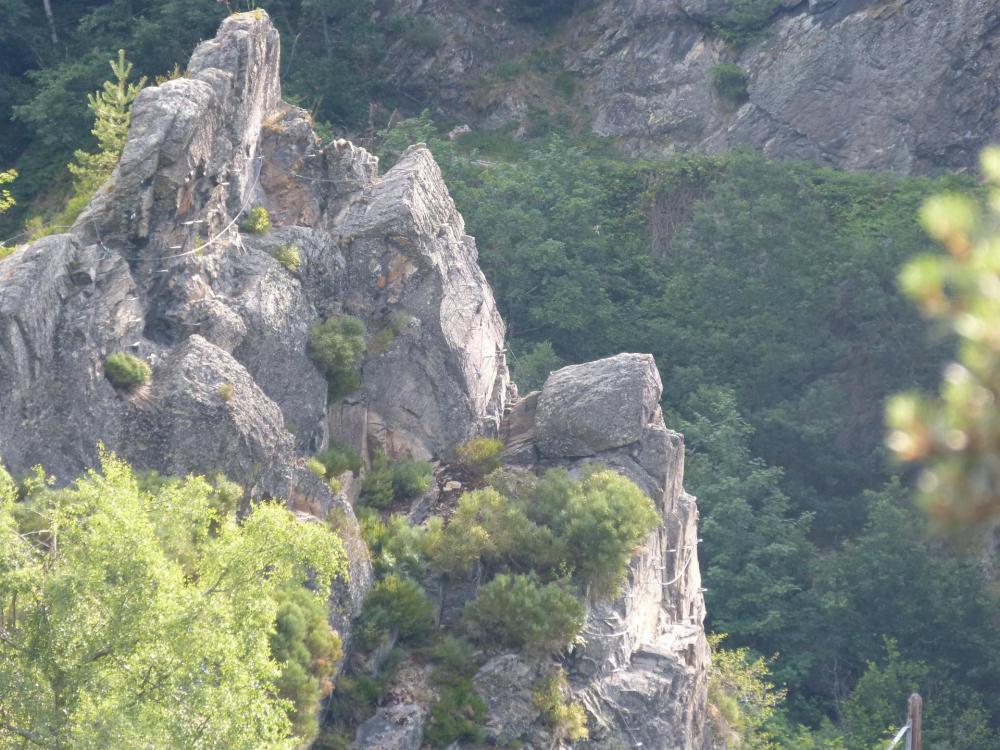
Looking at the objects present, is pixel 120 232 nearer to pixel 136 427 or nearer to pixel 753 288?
pixel 136 427

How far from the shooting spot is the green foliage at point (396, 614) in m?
23.5

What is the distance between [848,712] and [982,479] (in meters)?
35.6

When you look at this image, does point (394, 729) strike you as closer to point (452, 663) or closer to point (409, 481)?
point (452, 663)

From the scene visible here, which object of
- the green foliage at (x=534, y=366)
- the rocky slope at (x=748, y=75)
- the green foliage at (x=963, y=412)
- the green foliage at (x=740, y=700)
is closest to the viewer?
the green foliage at (x=963, y=412)

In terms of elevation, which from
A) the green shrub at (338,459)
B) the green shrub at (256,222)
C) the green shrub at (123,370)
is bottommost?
the green shrub at (338,459)

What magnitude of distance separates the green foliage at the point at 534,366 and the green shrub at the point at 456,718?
21716mm

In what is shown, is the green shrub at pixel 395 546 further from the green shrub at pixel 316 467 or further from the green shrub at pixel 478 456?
the green shrub at pixel 478 456

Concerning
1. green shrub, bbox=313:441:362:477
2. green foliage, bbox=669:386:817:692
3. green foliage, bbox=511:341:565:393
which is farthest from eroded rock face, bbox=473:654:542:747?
green foliage, bbox=511:341:565:393

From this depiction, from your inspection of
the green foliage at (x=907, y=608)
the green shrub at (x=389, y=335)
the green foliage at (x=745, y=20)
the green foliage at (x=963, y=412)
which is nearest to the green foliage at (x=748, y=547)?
the green foliage at (x=907, y=608)

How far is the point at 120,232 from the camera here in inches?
940

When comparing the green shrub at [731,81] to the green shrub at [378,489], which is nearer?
the green shrub at [378,489]

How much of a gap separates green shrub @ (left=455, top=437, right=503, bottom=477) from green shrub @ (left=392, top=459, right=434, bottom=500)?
1081 mm

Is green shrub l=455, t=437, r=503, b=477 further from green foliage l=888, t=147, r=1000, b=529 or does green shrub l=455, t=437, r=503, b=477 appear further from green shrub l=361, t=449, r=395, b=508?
green foliage l=888, t=147, r=1000, b=529

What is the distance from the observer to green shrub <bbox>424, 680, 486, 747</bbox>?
2261cm
